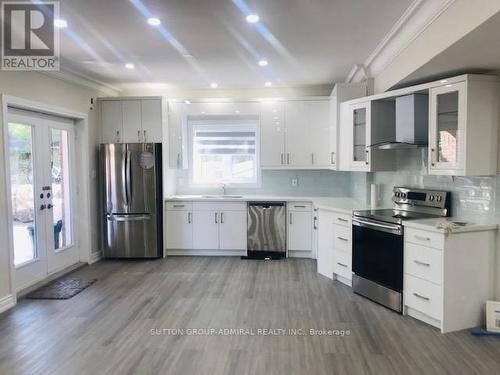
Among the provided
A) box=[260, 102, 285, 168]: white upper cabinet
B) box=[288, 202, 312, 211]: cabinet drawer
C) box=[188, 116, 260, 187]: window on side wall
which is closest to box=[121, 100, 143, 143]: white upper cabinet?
box=[188, 116, 260, 187]: window on side wall

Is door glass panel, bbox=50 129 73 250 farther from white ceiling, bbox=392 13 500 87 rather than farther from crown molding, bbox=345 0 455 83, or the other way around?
white ceiling, bbox=392 13 500 87

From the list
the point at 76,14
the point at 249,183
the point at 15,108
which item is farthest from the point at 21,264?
the point at 249,183

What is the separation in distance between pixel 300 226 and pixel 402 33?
3.00 meters

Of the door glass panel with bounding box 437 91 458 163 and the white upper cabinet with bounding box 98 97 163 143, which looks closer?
the door glass panel with bounding box 437 91 458 163

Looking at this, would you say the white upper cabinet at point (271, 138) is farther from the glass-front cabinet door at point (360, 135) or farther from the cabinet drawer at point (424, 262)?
the cabinet drawer at point (424, 262)

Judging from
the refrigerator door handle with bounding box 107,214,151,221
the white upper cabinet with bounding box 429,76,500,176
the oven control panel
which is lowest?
the refrigerator door handle with bounding box 107,214,151,221

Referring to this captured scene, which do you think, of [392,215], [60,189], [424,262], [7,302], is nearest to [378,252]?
[392,215]

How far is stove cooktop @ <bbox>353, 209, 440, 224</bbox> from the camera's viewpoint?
11.6ft

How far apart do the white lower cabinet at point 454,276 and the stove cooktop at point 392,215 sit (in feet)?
0.85

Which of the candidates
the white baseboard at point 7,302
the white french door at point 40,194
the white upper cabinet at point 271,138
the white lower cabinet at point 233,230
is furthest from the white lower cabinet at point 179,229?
the white baseboard at point 7,302

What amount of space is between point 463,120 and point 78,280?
4561 millimetres

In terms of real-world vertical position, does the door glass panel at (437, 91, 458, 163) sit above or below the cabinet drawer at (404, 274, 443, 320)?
above

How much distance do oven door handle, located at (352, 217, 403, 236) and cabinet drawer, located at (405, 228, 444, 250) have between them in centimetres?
9

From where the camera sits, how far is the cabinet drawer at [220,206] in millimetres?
5551
